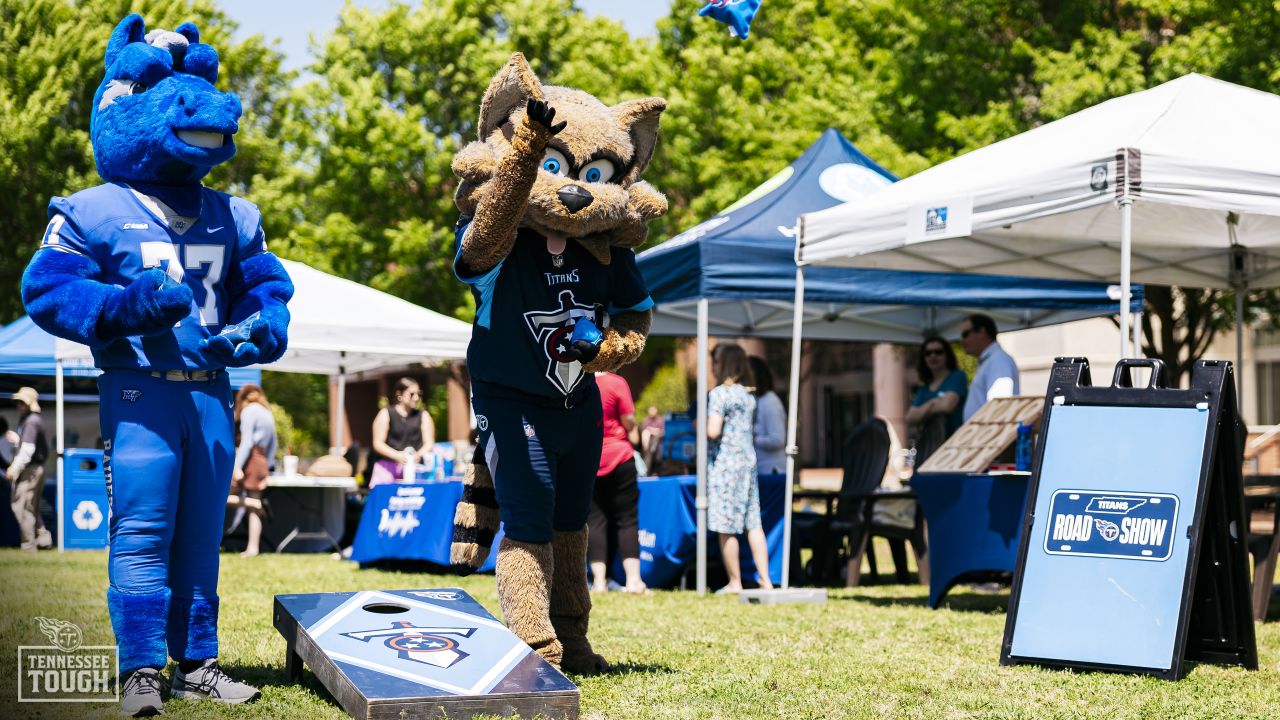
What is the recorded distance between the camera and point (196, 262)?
457cm

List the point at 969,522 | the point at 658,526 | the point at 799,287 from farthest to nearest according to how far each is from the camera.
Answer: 1. the point at 658,526
2. the point at 799,287
3. the point at 969,522

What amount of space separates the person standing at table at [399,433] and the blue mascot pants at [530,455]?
8.26m

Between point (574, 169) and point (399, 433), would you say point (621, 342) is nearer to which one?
point (574, 169)

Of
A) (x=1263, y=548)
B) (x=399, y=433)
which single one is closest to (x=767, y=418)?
(x=1263, y=548)

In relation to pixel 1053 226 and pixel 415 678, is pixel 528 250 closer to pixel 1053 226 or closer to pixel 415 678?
pixel 415 678

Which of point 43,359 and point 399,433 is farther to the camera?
point 43,359

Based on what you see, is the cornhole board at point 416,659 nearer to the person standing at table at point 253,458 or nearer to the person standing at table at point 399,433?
the person standing at table at point 399,433

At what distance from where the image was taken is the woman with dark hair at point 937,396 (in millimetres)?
10297

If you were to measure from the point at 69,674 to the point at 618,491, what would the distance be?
5.53 metres

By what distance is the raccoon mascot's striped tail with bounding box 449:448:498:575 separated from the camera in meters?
5.18

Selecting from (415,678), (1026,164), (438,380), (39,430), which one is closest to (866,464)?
(1026,164)

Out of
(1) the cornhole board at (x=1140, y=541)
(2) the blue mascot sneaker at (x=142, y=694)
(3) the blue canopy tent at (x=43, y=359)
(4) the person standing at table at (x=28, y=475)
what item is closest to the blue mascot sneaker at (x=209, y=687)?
(2) the blue mascot sneaker at (x=142, y=694)

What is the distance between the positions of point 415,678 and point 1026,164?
4.81 metres

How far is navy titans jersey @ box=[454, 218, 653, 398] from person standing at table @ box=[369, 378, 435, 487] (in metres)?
8.34
